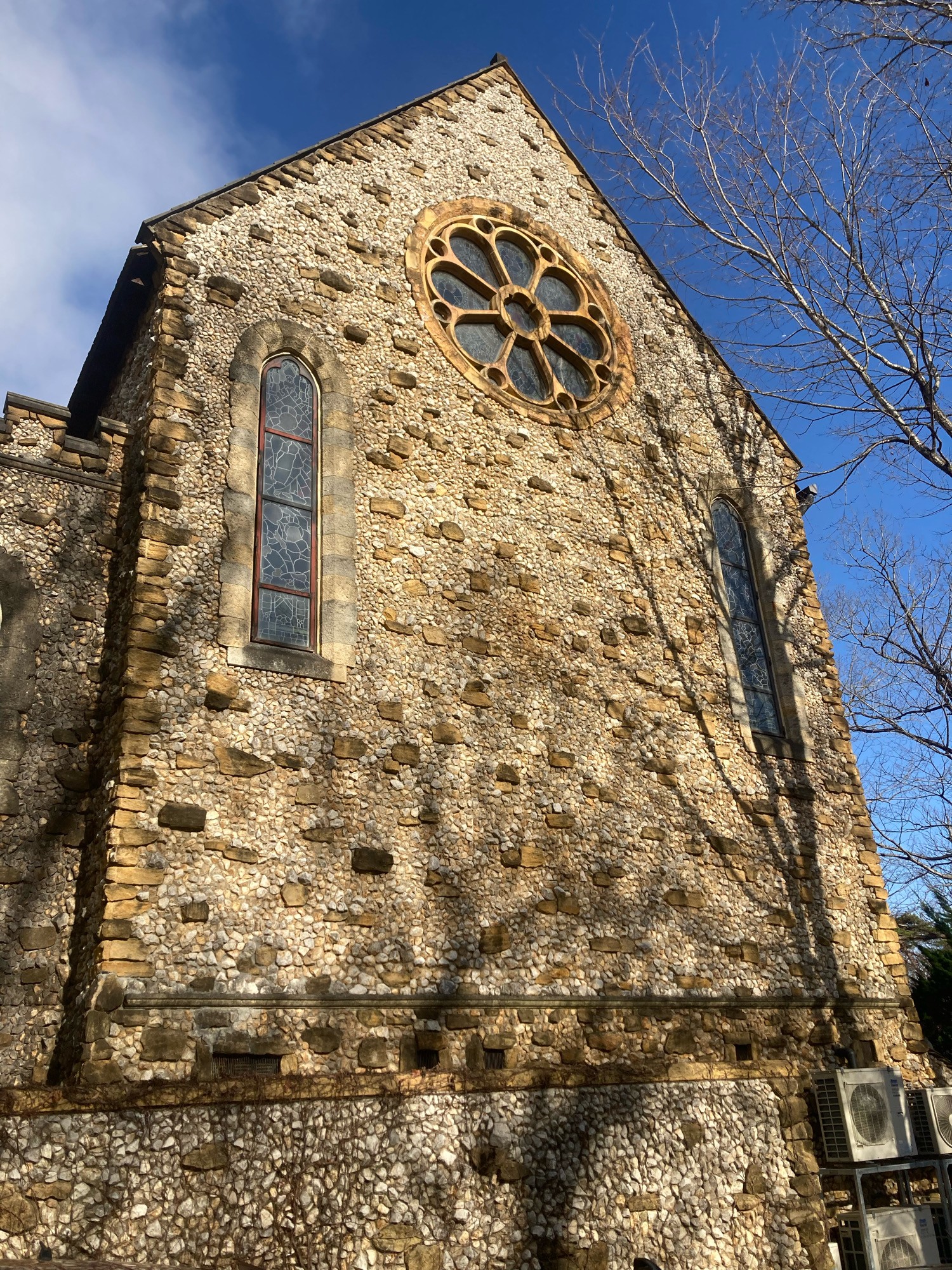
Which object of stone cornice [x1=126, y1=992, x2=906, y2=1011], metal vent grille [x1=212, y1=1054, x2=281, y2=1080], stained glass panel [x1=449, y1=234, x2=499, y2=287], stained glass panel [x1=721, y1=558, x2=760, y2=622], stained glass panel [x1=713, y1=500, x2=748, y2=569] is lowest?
metal vent grille [x1=212, y1=1054, x2=281, y2=1080]

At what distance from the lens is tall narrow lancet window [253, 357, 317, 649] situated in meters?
6.69

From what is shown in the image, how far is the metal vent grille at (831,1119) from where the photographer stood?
268 inches

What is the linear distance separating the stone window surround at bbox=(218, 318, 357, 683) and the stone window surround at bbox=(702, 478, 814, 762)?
158 inches

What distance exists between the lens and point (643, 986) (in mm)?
7000

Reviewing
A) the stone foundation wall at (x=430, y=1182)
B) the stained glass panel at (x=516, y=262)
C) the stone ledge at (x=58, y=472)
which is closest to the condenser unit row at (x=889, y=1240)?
the stone foundation wall at (x=430, y=1182)

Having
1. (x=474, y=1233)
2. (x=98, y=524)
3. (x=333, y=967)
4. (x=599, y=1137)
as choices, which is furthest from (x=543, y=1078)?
(x=98, y=524)

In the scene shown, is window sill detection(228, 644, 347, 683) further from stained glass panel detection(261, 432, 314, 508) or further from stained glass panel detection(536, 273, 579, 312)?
stained glass panel detection(536, 273, 579, 312)

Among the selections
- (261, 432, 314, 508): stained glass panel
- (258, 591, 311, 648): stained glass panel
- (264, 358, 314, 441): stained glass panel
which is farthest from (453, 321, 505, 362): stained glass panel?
(258, 591, 311, 648): stained glass panel

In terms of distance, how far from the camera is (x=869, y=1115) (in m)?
6.95

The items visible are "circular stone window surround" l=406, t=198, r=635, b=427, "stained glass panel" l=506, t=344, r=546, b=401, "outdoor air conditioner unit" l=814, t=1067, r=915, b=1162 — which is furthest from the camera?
"stained glass panel" l=506, t=344, r=546, b=401

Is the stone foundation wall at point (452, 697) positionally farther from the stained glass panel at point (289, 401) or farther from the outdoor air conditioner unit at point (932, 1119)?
the outdoor air conditioner unit at point (932, 1119)

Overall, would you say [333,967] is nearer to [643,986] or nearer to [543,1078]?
[543,1078]

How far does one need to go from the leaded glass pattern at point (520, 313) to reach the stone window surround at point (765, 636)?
190 centimetres

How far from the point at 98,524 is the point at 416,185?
4.81 m
